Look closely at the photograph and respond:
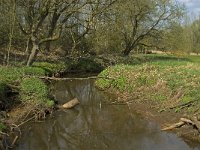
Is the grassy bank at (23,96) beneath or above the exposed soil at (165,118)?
above

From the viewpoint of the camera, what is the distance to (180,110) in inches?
600

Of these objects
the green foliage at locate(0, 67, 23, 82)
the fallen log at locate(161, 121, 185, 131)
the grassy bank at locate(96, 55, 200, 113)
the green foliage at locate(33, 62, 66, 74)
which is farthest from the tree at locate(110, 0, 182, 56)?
the fallen log at locate(161, 121, 185, 131)

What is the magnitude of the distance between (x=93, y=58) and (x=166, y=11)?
12.0 meters

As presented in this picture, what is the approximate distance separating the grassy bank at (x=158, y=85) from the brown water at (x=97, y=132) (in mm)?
1410

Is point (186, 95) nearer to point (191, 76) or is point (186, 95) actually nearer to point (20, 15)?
point (191, 76)

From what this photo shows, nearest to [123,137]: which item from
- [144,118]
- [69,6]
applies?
[144,118]

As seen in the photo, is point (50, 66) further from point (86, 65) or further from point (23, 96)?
point (23, 96)

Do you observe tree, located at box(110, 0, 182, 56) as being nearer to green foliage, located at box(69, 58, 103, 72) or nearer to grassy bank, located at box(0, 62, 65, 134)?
green foliage, located at box(69, 58, 103, 72)

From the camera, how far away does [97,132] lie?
1368 centimetres

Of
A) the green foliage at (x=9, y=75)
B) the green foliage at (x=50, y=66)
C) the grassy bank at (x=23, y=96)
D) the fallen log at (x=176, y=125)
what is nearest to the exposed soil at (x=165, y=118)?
the fallen log at (x=176, y=125)

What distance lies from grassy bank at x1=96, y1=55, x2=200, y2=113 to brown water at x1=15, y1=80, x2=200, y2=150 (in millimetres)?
1410

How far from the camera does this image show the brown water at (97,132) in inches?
470

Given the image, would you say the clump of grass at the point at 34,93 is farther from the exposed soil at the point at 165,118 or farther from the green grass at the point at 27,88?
the exposed soil at the point at 165,118

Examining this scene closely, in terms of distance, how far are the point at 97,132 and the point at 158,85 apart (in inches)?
232
